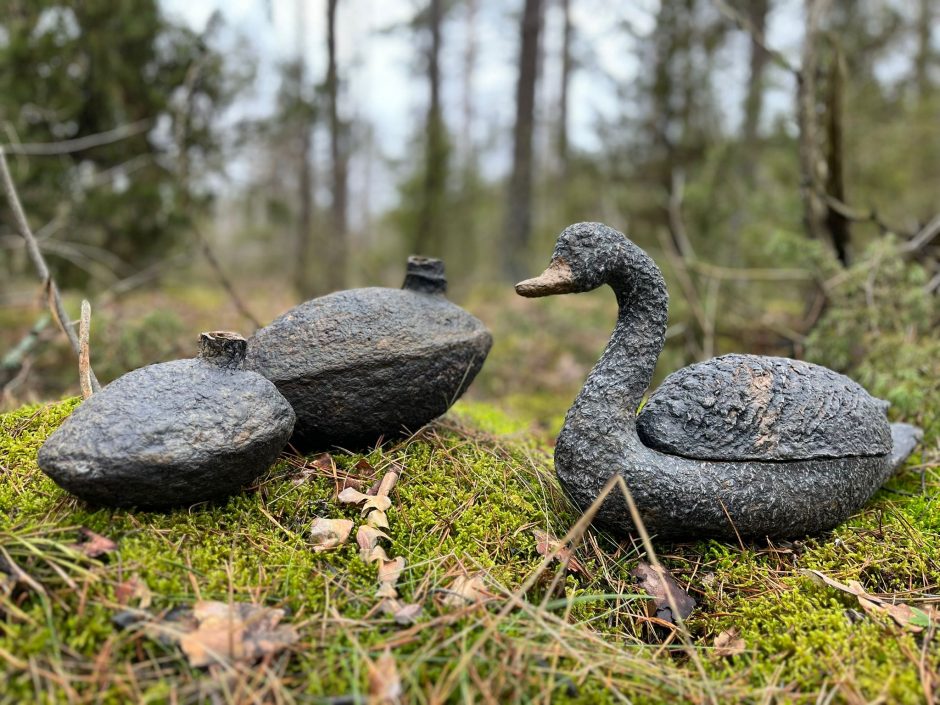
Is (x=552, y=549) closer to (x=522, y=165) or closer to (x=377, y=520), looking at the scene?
(x=377, y=520)

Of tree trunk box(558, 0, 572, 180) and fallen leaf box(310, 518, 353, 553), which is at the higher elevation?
tree trunk box(558, 0, 572, 180)

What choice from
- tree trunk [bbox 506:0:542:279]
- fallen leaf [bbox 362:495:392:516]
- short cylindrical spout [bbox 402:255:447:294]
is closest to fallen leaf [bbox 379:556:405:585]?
fallen leaf [bbox 362:495:392:516]

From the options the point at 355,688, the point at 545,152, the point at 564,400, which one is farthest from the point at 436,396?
the point at 545,152

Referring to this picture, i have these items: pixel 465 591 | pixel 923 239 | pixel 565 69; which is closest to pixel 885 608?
pixel 465 591

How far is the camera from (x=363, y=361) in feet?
8.26

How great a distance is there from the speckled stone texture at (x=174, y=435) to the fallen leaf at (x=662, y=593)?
141 centimetres

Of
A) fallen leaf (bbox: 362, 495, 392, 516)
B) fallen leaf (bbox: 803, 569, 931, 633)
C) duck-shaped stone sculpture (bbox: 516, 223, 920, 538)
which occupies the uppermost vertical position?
duck-shaped stone sculpture (bbox: 516, 223, 920, 538)

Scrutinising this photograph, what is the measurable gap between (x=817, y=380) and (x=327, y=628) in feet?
6.86

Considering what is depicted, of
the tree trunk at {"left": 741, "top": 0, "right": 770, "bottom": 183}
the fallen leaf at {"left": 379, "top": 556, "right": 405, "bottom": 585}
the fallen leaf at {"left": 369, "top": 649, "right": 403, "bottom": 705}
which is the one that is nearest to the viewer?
the fallen leaf at {"left": 369, "top": 649, "right": 403, "bottom": 705}

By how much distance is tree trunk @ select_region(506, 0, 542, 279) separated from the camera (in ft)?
34.8

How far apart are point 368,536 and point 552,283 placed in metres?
1.12

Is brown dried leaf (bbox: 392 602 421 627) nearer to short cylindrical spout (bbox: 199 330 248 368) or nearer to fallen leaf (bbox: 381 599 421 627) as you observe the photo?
fallen leaf (bbox: 381 599 421 627)

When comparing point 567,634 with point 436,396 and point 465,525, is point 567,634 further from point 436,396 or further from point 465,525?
point 436,396

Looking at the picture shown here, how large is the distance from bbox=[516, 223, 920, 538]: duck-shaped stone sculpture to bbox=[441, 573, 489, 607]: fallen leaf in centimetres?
56
